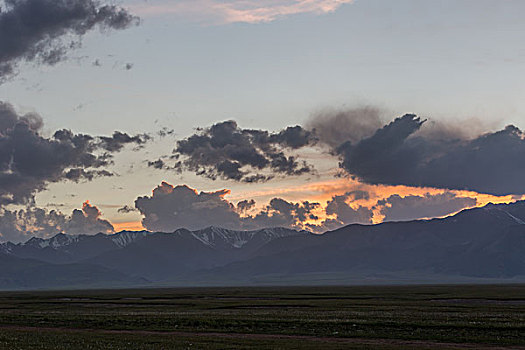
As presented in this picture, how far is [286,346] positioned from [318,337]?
808 centimetres

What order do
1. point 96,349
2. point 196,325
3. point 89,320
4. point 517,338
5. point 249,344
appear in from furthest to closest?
point 89,320
point 196,325
point 517,338
point 249,344
point 96,349

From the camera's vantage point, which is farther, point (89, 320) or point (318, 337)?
point (89, 320)

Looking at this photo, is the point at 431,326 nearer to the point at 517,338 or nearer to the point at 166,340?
the point at 517,338

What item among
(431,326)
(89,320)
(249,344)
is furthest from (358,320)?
(89,320)

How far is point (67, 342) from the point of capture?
153ft

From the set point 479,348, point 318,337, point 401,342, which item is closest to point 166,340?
point 318,337

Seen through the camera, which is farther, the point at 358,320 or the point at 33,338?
the point at 358,320

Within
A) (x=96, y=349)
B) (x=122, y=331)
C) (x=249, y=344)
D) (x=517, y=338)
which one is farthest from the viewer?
(x=122, y=331)

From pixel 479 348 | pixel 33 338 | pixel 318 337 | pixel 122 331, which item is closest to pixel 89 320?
pixel 122 331

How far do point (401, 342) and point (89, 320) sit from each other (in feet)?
131

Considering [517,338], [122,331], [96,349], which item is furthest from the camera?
[122,331]

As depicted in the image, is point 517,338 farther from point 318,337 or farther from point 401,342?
point 318,337

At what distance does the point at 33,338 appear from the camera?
49500 mm

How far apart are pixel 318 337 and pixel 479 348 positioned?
14.0 m
